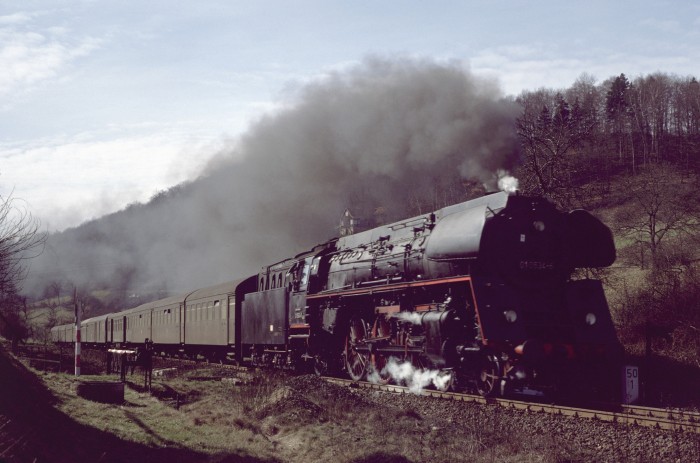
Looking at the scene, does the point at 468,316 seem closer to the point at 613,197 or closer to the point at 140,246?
the point at 613,197

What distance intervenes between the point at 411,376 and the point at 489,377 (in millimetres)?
2438

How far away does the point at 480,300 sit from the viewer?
463 inches

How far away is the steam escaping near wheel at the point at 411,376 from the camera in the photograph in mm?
13641

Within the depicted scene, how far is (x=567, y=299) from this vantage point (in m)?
12.2

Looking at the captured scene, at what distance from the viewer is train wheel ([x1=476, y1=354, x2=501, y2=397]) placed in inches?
477

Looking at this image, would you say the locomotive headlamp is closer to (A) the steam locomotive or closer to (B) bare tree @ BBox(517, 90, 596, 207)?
(A) the steam locomotive

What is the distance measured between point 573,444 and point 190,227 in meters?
37.0

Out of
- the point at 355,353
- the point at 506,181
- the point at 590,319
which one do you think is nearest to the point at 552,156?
the point at 506,181

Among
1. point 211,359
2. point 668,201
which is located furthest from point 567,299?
point 211,359

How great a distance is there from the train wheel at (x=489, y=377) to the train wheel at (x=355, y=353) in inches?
158

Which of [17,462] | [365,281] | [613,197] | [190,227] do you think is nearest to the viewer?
[17,462]

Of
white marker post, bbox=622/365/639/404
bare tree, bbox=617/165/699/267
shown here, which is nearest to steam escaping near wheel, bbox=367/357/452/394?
white marker post, bbox=622/365/639/404

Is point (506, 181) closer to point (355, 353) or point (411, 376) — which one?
point (411, 376)

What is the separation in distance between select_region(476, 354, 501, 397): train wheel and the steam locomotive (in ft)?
0.07
